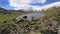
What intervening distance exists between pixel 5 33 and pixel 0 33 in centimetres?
336

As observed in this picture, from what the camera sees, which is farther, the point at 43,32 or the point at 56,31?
the point at 43,32

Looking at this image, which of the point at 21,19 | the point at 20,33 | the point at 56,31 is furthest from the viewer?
the point at 21,19

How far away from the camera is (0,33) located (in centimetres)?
5722

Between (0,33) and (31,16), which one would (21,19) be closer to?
(31,16)

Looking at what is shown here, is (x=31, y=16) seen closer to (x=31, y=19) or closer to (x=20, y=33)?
(x=31, y=19)

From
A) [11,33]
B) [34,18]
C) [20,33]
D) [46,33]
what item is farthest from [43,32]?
[34,18]

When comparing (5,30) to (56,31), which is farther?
(5,30)

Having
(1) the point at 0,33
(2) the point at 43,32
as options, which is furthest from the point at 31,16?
(2) the point at 43,32

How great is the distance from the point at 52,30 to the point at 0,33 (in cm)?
2195

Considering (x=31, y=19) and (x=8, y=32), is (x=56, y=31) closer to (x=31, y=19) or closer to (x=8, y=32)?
(x=8, y=32)

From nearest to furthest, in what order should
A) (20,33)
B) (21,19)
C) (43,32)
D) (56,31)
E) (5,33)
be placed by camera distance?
(56,31)
(43,32)
(20,33)
(5,33)
(21,19)

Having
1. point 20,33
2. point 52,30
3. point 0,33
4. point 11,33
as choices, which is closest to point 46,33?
point 52,30

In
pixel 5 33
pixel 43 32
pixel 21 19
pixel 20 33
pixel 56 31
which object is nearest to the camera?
pixel 56 31

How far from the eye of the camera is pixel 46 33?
1645 inches
